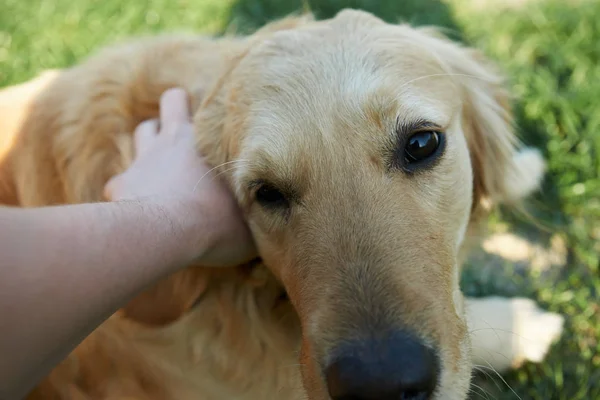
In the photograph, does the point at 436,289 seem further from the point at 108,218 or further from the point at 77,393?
the point at 77,393

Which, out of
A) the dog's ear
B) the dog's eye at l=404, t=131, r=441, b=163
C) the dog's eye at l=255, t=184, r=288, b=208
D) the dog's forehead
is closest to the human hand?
the dog's eye at l=255, t=184, r=288, b=208

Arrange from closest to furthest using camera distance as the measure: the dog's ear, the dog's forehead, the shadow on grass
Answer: the dog's forehead < the dog's ear < the shadow on grass

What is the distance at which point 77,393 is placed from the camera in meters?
2.45

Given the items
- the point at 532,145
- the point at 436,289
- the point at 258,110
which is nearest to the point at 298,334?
the point at 436,289

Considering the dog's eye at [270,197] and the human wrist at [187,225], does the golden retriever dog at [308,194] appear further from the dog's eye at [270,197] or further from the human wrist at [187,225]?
the human wrist at [187,225]

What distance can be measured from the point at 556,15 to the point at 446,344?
12.9ft

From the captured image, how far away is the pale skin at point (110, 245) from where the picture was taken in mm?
1581

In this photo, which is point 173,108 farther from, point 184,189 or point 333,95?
point 333,95

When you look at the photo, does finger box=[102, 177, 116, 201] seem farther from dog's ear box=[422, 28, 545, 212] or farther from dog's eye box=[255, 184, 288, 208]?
dog's ear box=[422, 28, 545, 212]

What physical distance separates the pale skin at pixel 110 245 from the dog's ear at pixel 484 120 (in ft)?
4.03

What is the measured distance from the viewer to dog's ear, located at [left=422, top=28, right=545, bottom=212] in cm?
267

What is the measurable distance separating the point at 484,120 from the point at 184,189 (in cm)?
153

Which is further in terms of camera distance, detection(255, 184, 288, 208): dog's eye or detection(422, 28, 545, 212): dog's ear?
detection(422, 28, 545, 212): dog's ear

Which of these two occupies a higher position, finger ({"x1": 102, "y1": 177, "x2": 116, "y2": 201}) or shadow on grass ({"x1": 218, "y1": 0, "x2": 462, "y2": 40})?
finger ({"x1": 102, "y1": 177, "x2": 116, "y2": 201})
